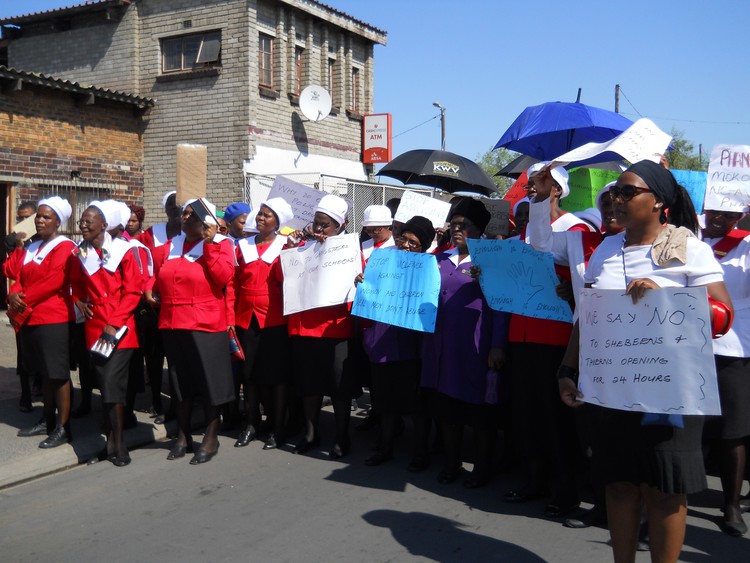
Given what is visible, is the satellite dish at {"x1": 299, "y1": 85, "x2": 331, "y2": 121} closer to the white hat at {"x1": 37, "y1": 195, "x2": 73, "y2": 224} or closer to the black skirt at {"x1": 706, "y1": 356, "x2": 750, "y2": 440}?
the white hat at {"x1": 37, "y1": 195, "x2": 73, "y2": 224}

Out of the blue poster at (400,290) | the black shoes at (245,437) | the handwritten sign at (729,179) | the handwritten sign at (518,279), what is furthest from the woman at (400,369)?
the handwritten sign at (729,179)

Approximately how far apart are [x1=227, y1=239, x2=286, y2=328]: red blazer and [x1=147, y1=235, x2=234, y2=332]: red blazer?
46 cm

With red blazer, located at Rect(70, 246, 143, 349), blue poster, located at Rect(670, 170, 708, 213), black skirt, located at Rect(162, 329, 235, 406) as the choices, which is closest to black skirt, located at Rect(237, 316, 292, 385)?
black skirt, located at Rect(162, 329, 235, 406)

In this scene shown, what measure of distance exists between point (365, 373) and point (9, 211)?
9.35 meters

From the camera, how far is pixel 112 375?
18.7 feet

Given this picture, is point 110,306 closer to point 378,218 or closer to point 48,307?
point 48,307

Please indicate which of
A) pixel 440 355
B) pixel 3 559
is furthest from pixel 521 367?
pixel 3 559

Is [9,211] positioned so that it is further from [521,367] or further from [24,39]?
→ [521,367]

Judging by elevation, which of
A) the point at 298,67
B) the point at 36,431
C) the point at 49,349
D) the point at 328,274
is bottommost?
the point at 36,431

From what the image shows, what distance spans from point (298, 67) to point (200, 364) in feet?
46.4

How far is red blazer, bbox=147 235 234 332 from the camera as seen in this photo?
18.7ft

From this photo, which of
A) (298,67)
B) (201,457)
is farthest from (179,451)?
(298,67)

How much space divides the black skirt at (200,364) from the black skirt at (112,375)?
352mm

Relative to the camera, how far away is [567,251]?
4371 mm
